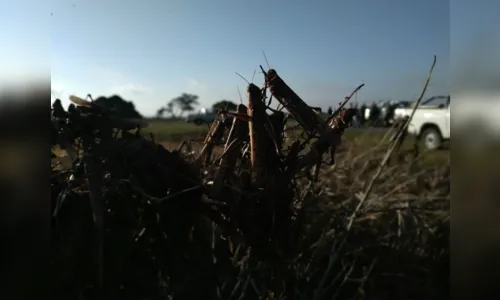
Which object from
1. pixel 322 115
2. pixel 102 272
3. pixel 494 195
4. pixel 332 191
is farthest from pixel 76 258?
pixel 332 191

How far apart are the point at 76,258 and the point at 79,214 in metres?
0.16

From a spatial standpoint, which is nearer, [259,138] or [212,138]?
[259,138]

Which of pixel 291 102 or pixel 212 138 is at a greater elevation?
pixel 291 102

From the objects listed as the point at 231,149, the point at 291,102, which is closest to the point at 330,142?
the point at 291,102

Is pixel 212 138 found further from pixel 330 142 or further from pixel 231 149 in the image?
pixel 330 142

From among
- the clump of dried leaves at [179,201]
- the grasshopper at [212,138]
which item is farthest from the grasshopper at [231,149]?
the grasshopper at [212,138]

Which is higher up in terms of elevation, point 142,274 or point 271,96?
point 271,96

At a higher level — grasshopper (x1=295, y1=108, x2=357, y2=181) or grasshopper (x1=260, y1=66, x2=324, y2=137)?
grasshopper (x1=260, y1=66, x2=324, y2=137)

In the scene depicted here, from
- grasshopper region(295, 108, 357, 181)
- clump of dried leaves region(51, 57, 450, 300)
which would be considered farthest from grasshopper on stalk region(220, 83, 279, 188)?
grasshopper region(295, 108, 357, 181)

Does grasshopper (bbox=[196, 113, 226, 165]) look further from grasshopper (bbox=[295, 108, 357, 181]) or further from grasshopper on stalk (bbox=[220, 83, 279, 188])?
grasshopper (bbox=[295, 108, 357, 181])

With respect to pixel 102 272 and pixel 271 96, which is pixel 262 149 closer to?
pixel 271 96

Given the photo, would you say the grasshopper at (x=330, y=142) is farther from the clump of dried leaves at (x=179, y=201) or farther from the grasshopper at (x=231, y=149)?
the grasshopper at (x=231, y=149)

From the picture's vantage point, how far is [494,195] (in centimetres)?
112

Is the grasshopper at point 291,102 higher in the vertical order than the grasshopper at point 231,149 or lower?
higher
